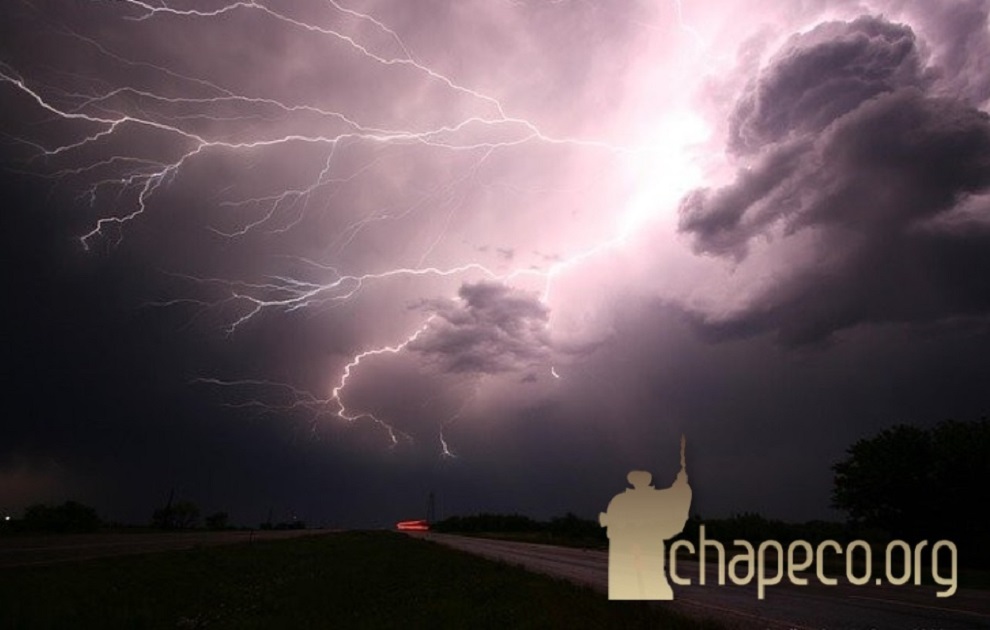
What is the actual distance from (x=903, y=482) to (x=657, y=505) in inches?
1414

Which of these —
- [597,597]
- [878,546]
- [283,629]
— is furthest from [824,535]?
[283,629]

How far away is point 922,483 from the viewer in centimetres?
3731

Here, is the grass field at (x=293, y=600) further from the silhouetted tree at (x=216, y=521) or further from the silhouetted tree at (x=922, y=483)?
the silhouetted tree at (x=216, y=521)

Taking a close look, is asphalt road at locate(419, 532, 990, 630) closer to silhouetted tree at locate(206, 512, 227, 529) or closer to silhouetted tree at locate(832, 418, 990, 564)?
silhouetted tree at locate(832, 418, 990, 564)

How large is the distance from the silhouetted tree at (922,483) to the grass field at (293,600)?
86.0ft

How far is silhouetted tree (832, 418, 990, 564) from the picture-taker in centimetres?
3472

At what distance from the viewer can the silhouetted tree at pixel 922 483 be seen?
34.7 metres

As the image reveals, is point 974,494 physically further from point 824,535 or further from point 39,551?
point 39,551

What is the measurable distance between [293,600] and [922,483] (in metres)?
36.8

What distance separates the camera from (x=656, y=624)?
34.8 feet

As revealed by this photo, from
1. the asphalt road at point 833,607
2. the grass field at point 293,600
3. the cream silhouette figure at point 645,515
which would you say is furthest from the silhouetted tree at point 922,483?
the cream silhouette figure at point 645,515

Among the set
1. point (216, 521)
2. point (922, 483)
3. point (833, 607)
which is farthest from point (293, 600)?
point (216, 521)

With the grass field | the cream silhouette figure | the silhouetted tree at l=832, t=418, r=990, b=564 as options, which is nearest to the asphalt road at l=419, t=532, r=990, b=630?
the grass field

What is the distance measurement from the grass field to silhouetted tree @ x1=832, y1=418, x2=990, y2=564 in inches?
1031
